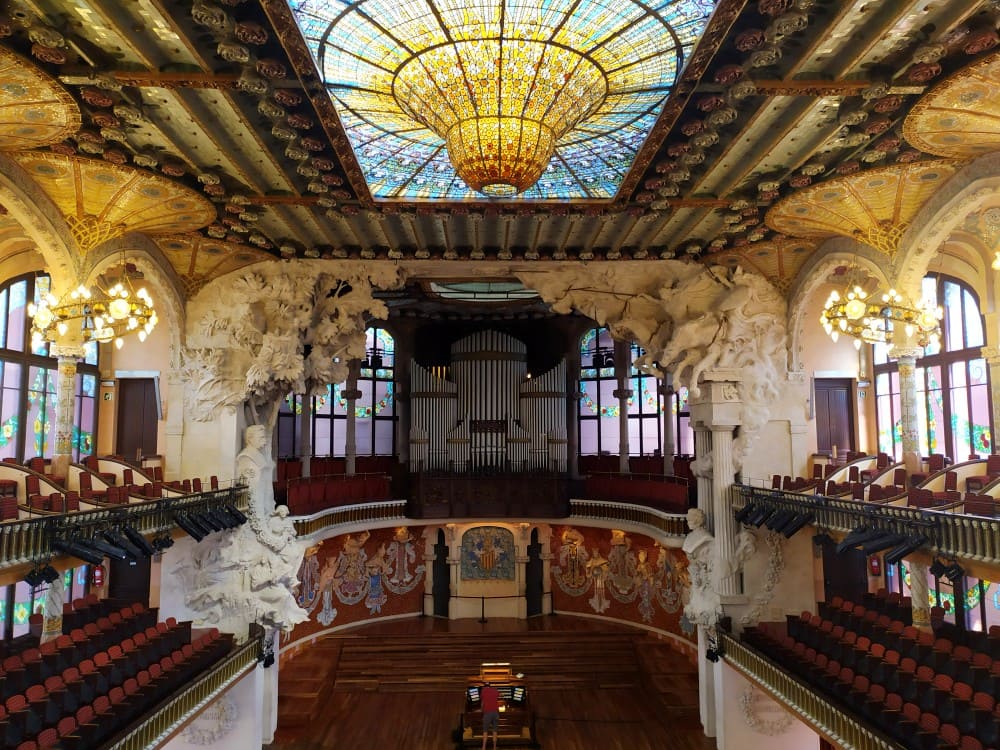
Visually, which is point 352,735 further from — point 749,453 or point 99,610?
point 749,453

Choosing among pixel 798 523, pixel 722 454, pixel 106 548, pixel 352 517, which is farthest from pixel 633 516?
pixel 106 548

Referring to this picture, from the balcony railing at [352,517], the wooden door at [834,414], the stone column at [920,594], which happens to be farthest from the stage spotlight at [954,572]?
the balcony railing at [352,517]

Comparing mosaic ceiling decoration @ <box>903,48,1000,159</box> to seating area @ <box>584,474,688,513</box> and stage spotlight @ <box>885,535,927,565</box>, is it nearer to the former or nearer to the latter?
stage spotlight @ <box>885,535,927,565</box>

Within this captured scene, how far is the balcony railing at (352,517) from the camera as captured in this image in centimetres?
1848

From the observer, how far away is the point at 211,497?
15.1 m

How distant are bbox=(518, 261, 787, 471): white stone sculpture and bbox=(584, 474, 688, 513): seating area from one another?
2796 mm

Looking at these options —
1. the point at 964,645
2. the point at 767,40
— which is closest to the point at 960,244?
the point at 964,645

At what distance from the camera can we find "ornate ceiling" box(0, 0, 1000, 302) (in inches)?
309

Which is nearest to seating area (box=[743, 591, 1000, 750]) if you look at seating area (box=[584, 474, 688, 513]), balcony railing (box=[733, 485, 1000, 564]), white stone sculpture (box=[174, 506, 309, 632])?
balcony railing (box=[733, 485, 1000, 564])

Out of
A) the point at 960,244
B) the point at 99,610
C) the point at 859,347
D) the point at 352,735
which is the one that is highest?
the point at 960,244

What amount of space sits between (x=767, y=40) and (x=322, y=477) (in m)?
17.0

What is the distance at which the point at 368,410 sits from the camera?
25266mm

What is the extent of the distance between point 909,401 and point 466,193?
8.67 m

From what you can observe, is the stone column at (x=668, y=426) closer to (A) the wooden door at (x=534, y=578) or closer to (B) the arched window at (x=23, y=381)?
(A) the wooden door at (x=534, y=578)
